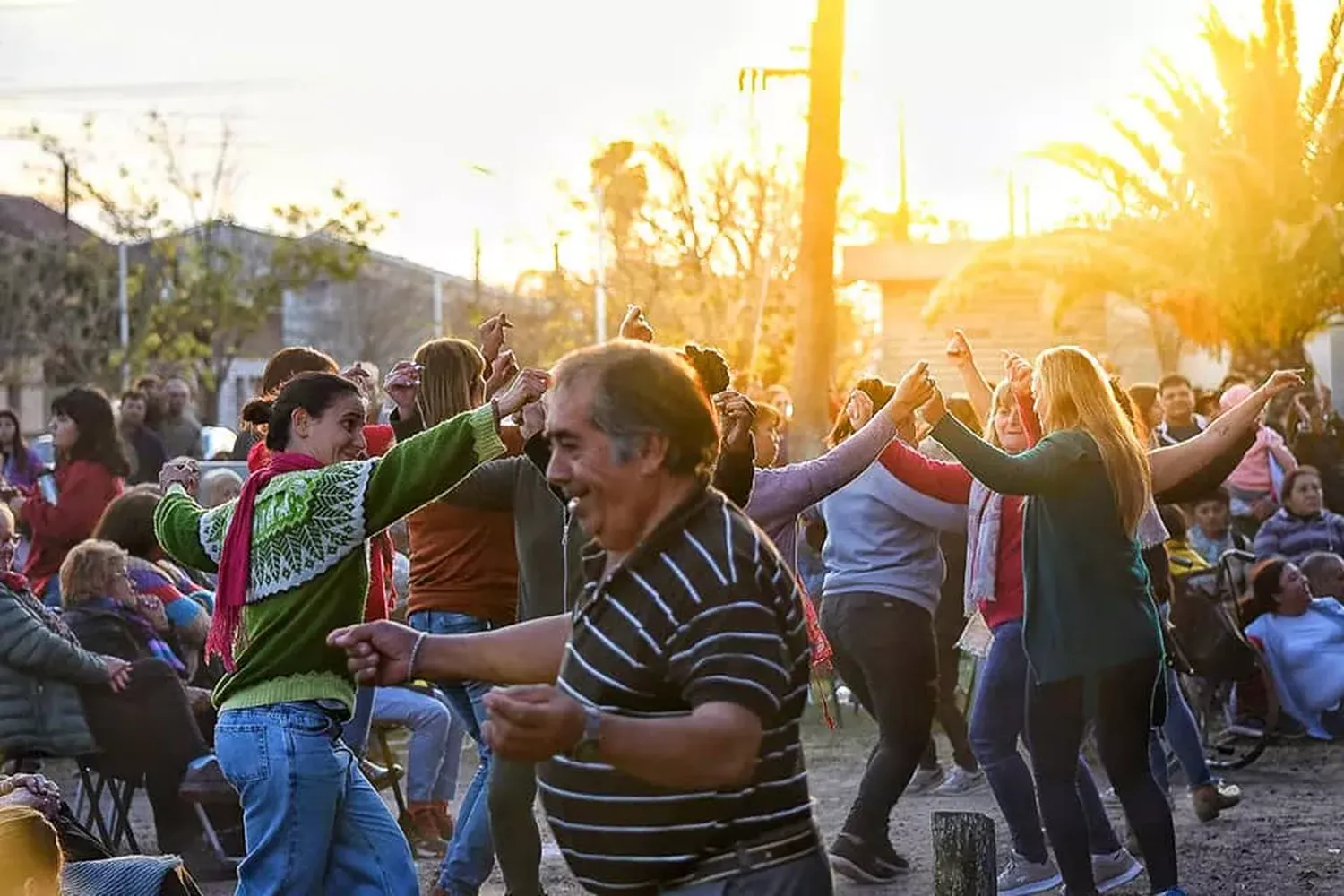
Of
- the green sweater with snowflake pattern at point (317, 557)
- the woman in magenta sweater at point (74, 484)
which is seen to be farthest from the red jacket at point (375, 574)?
the woman in magenta sweater at point (74, 484)

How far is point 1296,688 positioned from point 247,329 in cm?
3942

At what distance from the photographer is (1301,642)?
12.4 meters

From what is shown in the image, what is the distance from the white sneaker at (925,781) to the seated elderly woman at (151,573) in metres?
3.45

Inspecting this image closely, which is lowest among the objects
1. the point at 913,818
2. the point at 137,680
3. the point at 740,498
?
the point at 913,818

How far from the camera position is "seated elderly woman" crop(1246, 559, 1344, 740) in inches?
486

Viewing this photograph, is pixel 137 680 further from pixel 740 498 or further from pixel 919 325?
pixel 919 325

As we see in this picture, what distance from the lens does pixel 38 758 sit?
9.55m

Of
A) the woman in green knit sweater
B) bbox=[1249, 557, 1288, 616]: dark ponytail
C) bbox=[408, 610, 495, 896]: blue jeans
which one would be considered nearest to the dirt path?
bbox=[1249, 557, 1288, 616]: dark ponytail

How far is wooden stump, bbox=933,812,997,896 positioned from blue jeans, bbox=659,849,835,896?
91.2 inches

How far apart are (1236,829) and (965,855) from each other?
420cm

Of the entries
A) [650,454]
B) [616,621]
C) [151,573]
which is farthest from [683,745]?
[151,573]

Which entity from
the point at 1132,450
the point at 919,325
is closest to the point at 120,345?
the point at 919,325

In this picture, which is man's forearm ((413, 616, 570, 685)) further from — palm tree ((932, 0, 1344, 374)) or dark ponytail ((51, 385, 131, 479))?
palm tree ((932, 0, 1344, 374))

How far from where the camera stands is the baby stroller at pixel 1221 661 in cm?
1199
